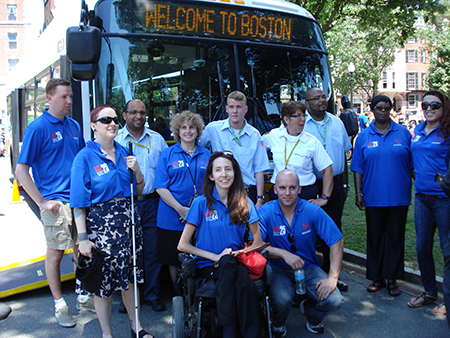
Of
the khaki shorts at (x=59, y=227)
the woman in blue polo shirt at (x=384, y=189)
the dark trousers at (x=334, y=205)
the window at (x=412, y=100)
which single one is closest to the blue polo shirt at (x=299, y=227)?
the dark trousers at (x=334, y=205)

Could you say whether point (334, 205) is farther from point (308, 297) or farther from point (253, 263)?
point (253, 263)

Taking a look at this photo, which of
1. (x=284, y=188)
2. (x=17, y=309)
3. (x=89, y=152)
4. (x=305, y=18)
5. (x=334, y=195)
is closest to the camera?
(x=89, y=152)

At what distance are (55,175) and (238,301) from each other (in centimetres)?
220

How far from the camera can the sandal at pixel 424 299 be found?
4324mm

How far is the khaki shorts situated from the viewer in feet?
13.5

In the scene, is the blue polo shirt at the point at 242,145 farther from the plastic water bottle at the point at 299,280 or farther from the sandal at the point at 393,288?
the sandal at the point at 393,288

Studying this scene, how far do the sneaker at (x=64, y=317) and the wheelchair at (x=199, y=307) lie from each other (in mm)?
1269

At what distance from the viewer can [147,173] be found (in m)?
4.39

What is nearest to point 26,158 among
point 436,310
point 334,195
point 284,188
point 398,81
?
point 284,188

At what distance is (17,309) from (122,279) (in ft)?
5.52

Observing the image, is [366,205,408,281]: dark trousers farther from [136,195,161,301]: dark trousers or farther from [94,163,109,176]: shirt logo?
[94,163,109,176]: shirt logo

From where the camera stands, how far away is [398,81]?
186ft

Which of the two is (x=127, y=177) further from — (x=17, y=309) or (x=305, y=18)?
(x=305, y=18)

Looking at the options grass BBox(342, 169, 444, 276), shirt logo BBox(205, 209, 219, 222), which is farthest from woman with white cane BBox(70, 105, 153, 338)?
grass BBox(342, 169, 444, 276)
